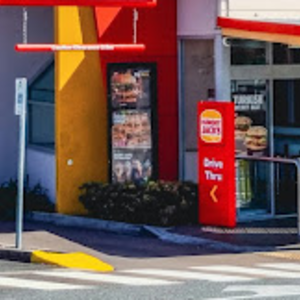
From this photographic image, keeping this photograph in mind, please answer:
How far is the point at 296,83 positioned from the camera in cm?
2453

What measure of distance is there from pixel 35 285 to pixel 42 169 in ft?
28.8

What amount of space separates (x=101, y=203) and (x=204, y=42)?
329 cm

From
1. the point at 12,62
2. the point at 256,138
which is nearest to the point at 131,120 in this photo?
the point at 256,138

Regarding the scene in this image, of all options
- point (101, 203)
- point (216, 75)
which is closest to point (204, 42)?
point (216, 75)

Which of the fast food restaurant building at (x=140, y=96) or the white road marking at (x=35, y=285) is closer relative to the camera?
the white road marking at (x=35, y=285)

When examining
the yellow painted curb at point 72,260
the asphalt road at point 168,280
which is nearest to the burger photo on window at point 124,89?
the yellow painted curb at point 72,260

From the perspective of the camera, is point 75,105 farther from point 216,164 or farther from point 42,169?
point 216,164

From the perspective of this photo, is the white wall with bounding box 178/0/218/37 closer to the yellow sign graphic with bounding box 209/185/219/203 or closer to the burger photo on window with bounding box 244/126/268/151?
the burger photo on window with bounding box 244/126/268/151

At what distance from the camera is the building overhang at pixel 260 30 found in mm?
21547

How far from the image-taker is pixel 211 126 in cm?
2281

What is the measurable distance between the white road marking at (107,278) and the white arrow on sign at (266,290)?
1015mm

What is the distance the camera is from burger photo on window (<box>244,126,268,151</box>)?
24219mm

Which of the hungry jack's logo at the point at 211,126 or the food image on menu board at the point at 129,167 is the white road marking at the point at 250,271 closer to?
the hungry jack's logo at the point at 211,126

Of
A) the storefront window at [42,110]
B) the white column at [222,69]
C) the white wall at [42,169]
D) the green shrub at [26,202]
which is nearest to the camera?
the white column at [222,69]
